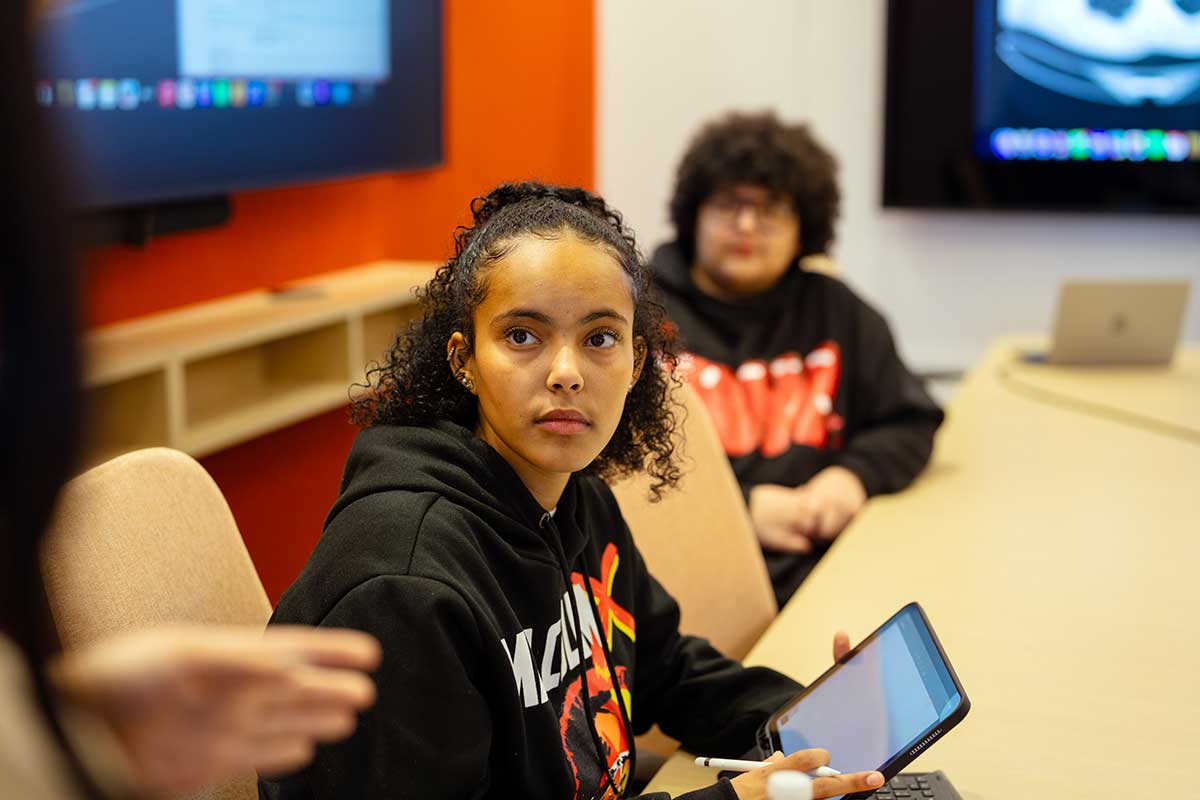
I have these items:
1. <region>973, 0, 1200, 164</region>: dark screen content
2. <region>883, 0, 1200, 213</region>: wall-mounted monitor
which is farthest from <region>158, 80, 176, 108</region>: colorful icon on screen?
<region>973, 0, 1200, 164</region>: dark screen content

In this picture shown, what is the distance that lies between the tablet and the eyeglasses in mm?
1271

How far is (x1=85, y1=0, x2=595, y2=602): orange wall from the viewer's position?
8.56ft

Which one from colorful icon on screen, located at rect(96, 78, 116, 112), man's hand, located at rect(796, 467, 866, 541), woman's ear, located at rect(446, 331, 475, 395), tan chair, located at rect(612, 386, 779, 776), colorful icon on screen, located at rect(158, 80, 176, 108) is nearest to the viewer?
woman's ear, located at rect(446, 331, 475, 395)

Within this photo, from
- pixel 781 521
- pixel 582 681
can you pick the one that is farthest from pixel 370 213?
pixel 582 681

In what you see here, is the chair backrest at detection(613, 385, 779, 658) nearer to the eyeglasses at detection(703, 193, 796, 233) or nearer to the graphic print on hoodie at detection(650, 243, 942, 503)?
the graphic print on hoodie at detection(650, 243, 942, 503)

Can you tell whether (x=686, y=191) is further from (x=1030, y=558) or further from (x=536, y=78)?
(x=536, y=78)

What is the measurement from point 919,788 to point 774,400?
1196 millimetres

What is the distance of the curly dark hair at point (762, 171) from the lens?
2.41 m

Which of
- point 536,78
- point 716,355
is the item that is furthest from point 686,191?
point 536,78

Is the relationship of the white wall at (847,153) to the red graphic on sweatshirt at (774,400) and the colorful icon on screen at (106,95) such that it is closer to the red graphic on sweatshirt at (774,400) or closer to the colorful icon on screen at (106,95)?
the red graphic on sweatshirt at (774,400)

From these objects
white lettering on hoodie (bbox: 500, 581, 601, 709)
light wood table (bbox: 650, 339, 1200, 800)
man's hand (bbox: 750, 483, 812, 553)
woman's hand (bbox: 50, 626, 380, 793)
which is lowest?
man's hand (bbox: 750, 483, 812, 553)

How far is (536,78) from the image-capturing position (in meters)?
→ 3.83

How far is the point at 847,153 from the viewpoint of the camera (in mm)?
4027

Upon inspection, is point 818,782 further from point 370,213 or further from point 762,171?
point 370,213
